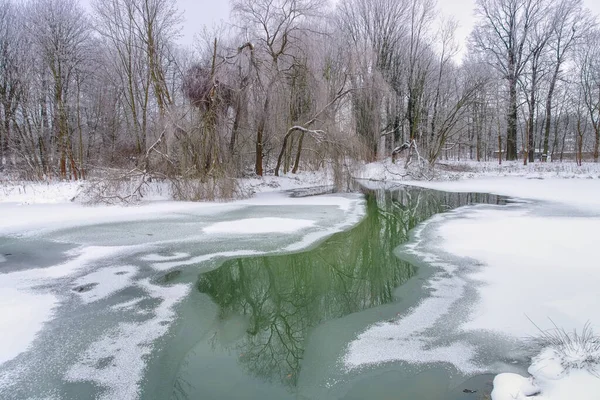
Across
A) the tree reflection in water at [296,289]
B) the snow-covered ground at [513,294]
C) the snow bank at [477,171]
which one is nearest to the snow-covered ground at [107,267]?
the tree reflection in water at [296,289]

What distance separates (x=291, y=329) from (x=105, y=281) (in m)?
2.82

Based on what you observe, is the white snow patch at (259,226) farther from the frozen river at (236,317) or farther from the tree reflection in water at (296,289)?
the tree reflection in water at (296,289)

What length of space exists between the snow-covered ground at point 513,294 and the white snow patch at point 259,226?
276 cm

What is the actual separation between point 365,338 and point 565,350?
62.6 inches

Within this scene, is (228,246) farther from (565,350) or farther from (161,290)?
(565,350)

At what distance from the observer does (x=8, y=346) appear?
3.41 meters

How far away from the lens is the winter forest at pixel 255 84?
1380 centimetres

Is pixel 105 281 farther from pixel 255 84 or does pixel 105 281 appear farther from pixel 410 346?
pixel 255 84

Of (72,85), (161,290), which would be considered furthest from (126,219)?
(72,85)

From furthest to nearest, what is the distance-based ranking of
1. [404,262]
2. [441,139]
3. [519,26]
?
[519,26], [441,139], [404,262]

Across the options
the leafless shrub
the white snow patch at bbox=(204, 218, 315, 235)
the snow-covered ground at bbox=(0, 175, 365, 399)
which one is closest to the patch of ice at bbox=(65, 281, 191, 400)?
the snow-covered ground at bbox=(0, 175, 365, 399)

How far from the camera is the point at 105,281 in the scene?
5090mm

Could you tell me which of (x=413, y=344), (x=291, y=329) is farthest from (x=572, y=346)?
(x=291, y=329)

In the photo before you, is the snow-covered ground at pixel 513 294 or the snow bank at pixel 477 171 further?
the snow bank at pixel 477 171
